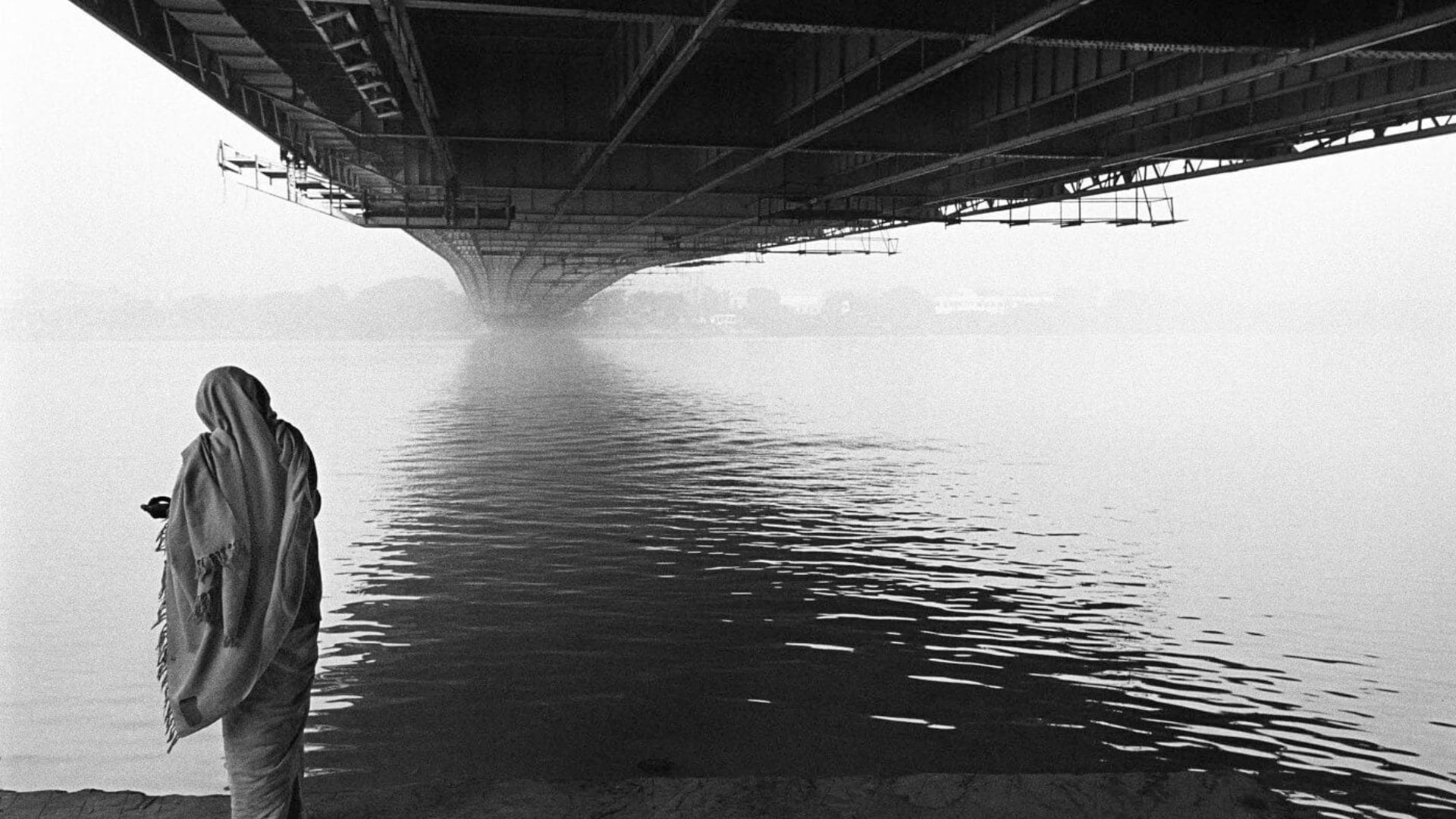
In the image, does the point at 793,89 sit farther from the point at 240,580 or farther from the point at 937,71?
the point at 240,580

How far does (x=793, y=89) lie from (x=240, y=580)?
18041 mm

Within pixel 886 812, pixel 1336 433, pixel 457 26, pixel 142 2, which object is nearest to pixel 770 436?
pixel 457 26

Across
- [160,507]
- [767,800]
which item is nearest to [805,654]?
[767,800]

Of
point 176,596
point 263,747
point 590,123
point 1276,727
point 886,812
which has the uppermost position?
→ point 590,123

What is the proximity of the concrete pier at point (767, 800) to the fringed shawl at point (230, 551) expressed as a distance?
3.63 feet

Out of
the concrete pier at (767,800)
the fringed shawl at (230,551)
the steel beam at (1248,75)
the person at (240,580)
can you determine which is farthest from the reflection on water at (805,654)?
the steel beam at (1248,75)

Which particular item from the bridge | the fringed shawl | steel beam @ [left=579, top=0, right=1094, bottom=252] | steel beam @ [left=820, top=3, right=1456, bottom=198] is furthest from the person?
steel beam @ [left=820, top=3, right=1456, bottom=198]

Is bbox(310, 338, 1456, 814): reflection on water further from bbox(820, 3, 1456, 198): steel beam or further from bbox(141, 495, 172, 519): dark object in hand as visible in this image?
bbox(820, 3, 1456, 198): steel beam

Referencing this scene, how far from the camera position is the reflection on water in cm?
778

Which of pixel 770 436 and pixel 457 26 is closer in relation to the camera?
pixel 457 26

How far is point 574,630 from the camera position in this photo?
10.7 meters

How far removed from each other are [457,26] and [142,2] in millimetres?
5642

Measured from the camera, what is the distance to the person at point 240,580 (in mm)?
4293

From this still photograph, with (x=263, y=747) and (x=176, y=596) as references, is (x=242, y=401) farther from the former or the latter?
(x=263, y=747)
